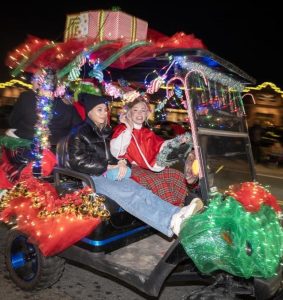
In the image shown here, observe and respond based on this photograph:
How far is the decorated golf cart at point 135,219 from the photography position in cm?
229

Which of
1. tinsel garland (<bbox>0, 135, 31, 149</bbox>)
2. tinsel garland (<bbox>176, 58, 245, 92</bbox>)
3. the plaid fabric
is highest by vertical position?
tinsel garland (<bbox>176, 58, 245, 92</bbox>)

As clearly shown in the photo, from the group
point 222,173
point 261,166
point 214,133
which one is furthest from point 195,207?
point 261,166

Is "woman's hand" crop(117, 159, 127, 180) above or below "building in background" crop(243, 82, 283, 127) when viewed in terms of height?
below

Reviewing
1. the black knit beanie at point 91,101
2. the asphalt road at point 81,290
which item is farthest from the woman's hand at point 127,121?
the asphalt road at point 81,290

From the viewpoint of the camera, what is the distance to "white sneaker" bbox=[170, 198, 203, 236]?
260 centimetres

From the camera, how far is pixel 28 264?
341 cm

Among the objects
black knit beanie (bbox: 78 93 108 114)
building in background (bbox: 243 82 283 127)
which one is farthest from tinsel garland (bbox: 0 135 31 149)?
building in background (bbox: 243 82 283 127)

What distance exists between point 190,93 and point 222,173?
2.28 feet

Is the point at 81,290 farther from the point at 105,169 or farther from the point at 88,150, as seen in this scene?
the point at 88,150

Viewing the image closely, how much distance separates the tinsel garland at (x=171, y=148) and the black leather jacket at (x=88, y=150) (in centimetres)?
47

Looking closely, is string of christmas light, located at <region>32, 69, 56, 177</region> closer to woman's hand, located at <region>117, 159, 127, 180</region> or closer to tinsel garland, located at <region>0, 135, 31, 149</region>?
tinsel garland, located at <region>0, 135, 31, 149</region>

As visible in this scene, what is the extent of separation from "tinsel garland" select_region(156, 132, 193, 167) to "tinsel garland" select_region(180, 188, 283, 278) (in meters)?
0.66

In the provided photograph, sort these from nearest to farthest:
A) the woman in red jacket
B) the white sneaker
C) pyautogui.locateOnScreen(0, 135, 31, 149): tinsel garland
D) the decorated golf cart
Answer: the decorated golf cart, the white sneaker, the woman in red jacket, pyautogui.locateOnScreen(0, 135, 31, 149): tinsel garland

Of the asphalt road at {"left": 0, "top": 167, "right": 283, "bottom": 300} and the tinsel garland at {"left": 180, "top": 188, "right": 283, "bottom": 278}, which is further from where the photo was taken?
the asphalt road at {"left": 0, "top": 167, "right": 283, "bottom": 300}
